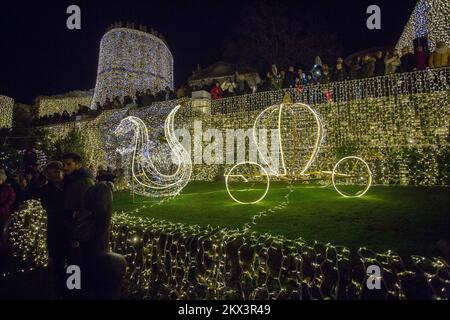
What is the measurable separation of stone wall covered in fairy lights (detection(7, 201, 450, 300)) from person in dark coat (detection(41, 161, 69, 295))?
1.07 metres

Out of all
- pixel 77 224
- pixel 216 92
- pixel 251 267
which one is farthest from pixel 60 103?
pixel 251 267

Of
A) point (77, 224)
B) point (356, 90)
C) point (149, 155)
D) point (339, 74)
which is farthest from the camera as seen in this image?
point (339, 74)

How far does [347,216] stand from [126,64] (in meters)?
22.5

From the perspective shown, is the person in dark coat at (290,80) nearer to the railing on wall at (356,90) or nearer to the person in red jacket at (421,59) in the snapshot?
the railing on wall at (356,90)

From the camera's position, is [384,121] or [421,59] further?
[384,121]

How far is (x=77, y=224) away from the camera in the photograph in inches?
133

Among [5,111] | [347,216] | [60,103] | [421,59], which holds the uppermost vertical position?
[60,103]

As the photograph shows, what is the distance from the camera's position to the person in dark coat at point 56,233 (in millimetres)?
3996

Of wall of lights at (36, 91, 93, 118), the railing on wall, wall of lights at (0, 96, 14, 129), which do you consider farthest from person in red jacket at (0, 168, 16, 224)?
wall of lights at (36, 91, 93, 118)

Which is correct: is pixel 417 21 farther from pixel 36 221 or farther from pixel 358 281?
pixel 36 221

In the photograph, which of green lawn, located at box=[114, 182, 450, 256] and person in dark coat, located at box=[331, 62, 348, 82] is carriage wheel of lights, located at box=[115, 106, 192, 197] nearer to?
green lawn, located at box=[114, 182, 450, 256]

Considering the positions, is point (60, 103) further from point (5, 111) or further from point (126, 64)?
point (126, 64)

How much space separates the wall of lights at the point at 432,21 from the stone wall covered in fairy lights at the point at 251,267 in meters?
11.4
